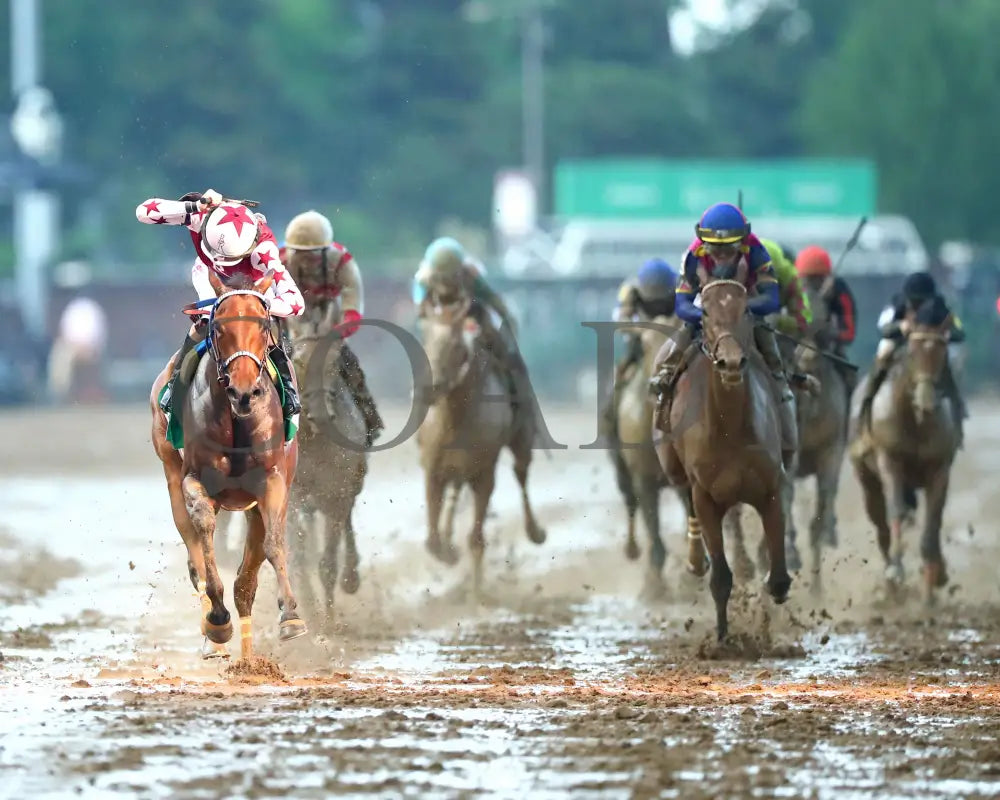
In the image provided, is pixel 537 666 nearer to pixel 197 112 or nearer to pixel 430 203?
pixel 197 112

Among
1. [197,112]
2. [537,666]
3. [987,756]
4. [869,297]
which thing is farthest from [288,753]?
[197,112]

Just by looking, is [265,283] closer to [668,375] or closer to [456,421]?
[668,375]

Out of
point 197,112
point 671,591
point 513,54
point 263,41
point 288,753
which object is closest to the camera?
point 288,753

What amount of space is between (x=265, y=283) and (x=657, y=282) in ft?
17.1

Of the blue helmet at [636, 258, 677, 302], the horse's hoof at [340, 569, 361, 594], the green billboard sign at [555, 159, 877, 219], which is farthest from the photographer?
the green billboard sign at [555, 159, 877, 219]

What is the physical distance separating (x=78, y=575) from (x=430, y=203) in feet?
151

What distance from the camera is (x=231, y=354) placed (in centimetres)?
1054

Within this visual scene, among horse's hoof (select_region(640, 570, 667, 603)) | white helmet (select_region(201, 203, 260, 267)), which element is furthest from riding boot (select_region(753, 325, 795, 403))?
white helmet (select_region(201, 203, 260, 267))

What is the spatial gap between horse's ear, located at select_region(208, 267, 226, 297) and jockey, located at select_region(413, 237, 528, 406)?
4269 millimetres

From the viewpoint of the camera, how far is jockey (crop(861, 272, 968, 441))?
1499 centimetres

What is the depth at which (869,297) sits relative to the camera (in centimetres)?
4216

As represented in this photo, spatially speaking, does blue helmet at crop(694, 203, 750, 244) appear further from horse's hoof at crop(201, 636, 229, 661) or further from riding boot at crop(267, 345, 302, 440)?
horse's hoof at crop(201, 636, 229, 661)

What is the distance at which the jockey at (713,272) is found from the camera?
1257 cm

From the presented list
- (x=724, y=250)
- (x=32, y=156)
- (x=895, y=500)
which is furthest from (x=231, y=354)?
(x=32, y=156)
